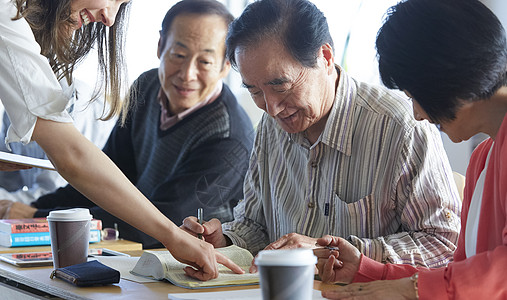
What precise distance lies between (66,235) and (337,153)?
0.74 meters

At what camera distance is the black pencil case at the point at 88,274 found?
4.34ft

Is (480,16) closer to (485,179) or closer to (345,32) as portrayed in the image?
(485,179)

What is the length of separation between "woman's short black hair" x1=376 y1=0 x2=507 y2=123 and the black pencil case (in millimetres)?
693

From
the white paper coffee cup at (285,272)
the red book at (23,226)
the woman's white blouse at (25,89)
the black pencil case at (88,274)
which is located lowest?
the red book at (23,226)

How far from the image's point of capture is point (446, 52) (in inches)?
44.7

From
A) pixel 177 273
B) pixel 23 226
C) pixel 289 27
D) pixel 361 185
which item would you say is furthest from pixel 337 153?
pixel 23 226

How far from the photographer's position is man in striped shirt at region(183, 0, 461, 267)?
63.1 inches

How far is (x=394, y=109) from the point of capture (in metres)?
1.77

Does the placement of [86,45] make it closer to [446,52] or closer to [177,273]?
[177,273]

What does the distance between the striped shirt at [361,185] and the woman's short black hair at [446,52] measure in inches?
17.5

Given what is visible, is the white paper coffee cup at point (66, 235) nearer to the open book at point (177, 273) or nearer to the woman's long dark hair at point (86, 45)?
the open book at point (177, 273)

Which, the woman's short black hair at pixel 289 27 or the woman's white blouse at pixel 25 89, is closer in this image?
the woman's white blouse at pixel 25 89

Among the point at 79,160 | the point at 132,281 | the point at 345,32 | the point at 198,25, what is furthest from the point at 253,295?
the point at 345,32

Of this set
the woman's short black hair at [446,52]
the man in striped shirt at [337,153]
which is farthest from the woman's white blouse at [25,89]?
the woman's short black hair at [446,52]
